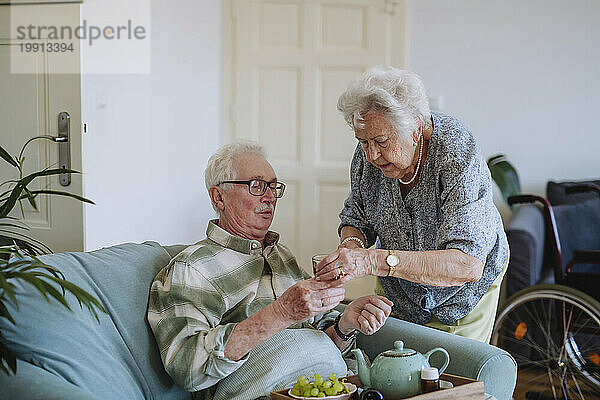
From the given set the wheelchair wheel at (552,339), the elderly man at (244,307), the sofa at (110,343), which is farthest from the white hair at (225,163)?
the wheelchair wheel at (552,339)

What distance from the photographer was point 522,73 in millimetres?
4633

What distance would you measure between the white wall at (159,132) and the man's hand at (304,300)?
1.90 metres

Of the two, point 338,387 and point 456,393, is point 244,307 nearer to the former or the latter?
point 338,387

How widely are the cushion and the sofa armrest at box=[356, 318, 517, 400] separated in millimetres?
636

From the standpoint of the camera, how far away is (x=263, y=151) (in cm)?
226

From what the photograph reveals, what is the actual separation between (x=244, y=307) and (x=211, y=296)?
12 centimetres

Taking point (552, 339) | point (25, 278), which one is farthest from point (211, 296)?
point (552, 339)

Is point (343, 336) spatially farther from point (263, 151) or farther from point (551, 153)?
point (551, 153)

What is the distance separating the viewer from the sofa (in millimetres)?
1646

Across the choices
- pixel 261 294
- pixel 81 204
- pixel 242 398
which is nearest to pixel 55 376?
pixel 242 398

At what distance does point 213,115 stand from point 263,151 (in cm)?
271

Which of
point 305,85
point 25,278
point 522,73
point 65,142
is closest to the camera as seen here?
point 25,278

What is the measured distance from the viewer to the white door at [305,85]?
Result: 4750 mm

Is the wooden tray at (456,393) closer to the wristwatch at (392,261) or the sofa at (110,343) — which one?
the sofa at (110,343)
